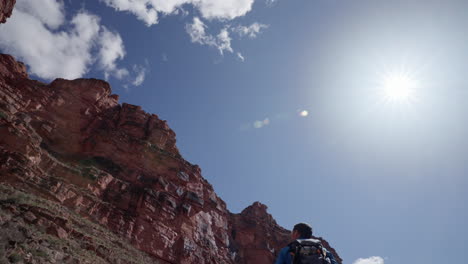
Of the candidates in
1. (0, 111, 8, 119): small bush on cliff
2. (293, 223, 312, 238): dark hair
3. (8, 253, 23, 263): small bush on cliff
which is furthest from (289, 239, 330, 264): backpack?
(0, 111, 8, 119): small bush on cliff

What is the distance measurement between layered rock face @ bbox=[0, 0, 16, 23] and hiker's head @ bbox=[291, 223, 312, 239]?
2717 cm

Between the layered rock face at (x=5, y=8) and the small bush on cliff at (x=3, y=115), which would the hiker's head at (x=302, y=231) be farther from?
the small bush on cliff at (x=3, y=115)

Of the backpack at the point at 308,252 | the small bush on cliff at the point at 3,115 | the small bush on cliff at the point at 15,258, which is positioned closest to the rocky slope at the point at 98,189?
the small bush on cliff at the point at 15,258

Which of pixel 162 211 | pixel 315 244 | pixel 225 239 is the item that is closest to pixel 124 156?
pixel 162 211

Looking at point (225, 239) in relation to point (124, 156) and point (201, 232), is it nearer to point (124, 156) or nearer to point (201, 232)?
point (201, 232)

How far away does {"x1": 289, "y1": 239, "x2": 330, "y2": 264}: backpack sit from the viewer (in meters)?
4.22

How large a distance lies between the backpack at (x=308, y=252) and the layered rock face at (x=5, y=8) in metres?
27.5

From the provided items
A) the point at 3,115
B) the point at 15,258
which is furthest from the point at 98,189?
the point at 15,258

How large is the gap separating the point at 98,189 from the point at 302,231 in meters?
33.3

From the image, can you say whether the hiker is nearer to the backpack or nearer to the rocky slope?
the backpack

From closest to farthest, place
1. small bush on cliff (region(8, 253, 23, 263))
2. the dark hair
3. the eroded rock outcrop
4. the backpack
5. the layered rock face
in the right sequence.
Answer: the backpack
the dark hair
small bush on cliff (region(8, 253, 23, 263))
the layered rock face
the eroded rock outcrop

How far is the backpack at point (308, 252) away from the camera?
4.22 metres

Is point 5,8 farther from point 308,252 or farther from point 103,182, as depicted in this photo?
point 308,252

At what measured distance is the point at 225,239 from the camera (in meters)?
49.3
